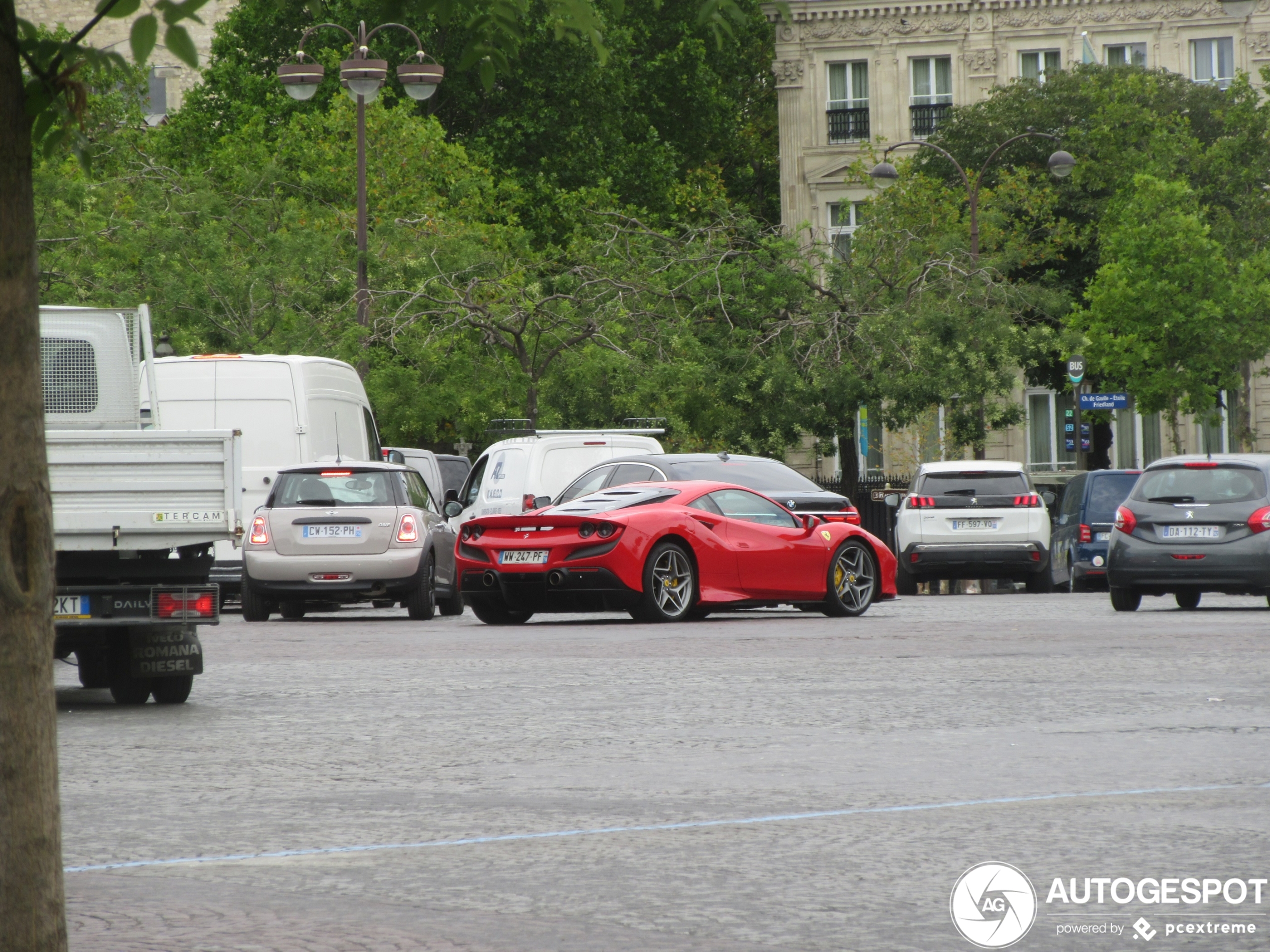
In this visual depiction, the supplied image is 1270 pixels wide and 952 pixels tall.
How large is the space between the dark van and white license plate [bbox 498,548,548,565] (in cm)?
1203

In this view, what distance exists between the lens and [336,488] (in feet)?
75.1

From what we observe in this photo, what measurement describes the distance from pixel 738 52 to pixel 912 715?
58357 millimetres

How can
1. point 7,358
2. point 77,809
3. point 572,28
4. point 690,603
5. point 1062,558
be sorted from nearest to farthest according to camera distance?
point 7,358 → point 572,28 → point 77,809 → point 690,603 → point 1062,558

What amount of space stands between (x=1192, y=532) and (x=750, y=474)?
4.86 m

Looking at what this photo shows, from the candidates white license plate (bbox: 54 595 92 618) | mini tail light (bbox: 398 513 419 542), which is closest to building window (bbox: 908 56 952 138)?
mini tail light (bbox: 398 513 419 542)

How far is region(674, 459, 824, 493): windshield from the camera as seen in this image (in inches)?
930

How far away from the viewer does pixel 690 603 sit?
2056 cm

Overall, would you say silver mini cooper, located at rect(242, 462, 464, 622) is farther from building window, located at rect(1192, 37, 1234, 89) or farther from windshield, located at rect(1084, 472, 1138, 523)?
building window, located at rect(1192, 37, 1234, 89)

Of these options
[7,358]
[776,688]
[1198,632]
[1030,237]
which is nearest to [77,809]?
[7,358]

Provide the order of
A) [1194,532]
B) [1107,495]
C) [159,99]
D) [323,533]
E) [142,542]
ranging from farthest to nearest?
[159,99], [1107,495], [323,533], [1194,532], [142,542]

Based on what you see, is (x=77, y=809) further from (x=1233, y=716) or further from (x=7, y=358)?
(x=1233, y=716)

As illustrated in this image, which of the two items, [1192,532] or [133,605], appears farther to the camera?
[1192,532]

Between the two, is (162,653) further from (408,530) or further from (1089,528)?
(1089,528)

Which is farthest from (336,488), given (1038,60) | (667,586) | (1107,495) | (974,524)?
(1038,60)
